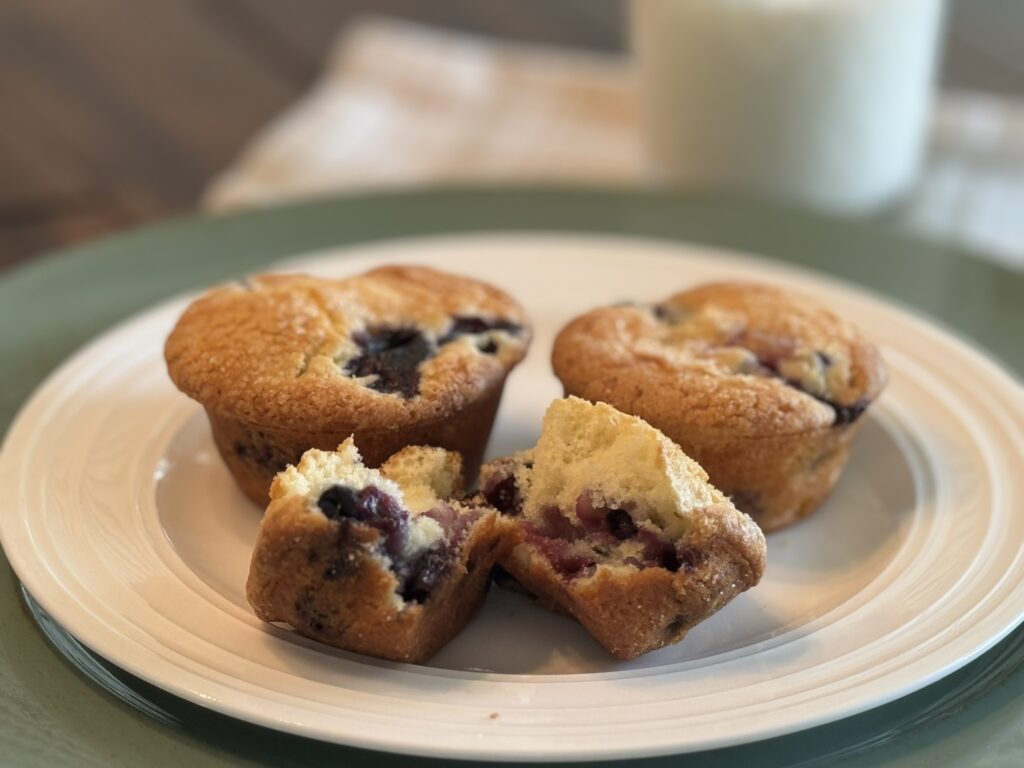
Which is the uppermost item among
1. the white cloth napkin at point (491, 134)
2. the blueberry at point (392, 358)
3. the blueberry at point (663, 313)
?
the blueberry at point (392, 358)

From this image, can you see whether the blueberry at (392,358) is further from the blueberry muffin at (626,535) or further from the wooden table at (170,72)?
the wooden table at (170,72)

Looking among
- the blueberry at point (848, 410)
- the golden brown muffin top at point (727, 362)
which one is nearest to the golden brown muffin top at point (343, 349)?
the golden brown muffin top at point (727, 362)

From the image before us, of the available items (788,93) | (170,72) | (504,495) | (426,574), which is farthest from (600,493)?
(170,72)

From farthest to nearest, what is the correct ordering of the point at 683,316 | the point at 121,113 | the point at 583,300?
1. the point at 121,113
2. the point at 583,300
3. the point at 683,316

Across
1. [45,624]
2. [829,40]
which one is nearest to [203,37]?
[829,40]

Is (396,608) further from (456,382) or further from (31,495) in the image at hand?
(31,495)

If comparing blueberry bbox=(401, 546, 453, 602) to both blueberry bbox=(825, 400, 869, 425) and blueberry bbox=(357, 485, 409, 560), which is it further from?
blueberry bbox=(825, 400, 869, 425)

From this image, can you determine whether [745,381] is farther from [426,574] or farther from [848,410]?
[426,574]
